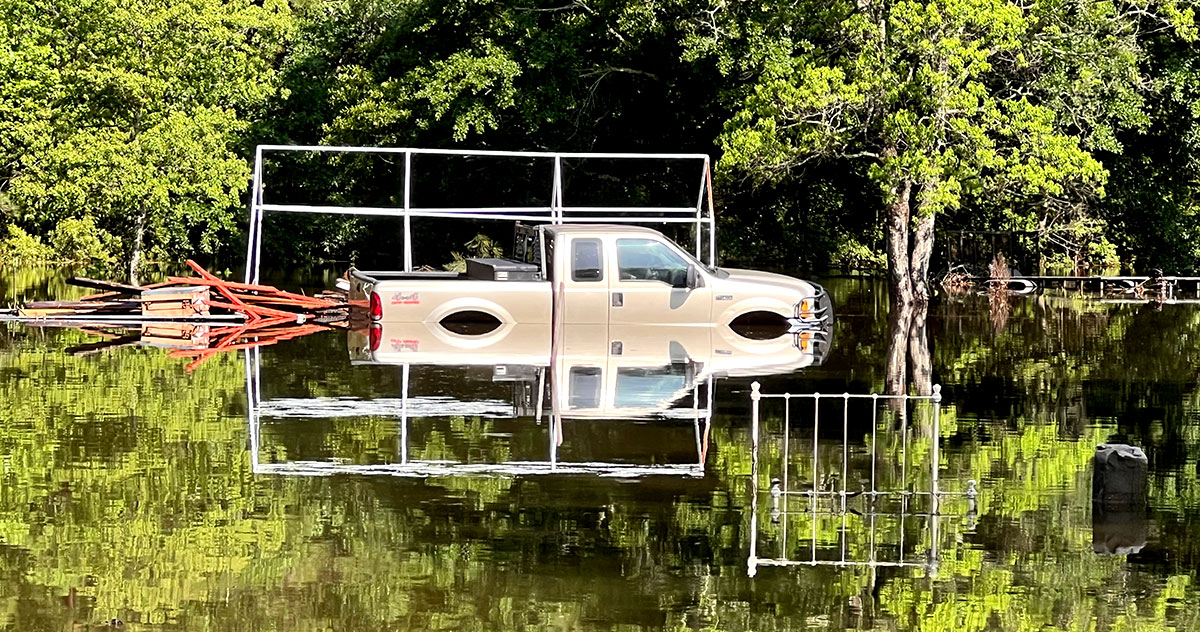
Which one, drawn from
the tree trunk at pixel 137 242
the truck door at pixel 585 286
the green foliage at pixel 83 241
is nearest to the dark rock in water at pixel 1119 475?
the truck door at pixel 585 286

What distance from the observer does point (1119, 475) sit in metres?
11.8

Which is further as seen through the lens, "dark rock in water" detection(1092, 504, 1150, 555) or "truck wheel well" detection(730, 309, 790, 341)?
"truck wheel well" detection(730, 309, 790, 341)

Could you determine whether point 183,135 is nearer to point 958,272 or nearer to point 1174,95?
point 958,272

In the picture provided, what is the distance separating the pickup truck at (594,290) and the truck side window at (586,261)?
0.04 feet

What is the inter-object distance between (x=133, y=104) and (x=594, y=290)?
2428cm

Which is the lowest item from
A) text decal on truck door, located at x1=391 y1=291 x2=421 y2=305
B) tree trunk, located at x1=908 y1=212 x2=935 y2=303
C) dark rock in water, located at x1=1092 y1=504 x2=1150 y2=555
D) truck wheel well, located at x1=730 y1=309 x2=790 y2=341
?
dark rock in water, located at x1=1092 y1=504 x2=1150 y2=555

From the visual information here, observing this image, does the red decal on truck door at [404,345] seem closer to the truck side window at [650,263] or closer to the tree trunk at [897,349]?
the truck side window at [650,263]

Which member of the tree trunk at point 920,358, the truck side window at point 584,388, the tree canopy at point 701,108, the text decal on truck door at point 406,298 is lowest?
the truck side window at point 584,388

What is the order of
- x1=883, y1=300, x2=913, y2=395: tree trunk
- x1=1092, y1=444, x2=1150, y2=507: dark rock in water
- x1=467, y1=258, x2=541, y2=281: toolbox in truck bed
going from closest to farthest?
x1=1092, y1=444, x2=1150, y2=507: dark rock in water → x1=883, y1=300, x2=913, y2=395: tree trunk → x1=467, y1=258, x2=541, y2=281: toolbox in truck bed

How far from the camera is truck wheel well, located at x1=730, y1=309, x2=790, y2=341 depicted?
86.2 ft

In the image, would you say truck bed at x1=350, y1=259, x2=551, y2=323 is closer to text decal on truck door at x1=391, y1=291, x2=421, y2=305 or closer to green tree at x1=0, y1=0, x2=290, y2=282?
text decal on truck door at x1=391, y1=291, x2=421, y2=305

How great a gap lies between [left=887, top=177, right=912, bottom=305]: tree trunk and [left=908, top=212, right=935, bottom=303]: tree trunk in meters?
0.60

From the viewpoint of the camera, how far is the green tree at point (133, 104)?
44.7 meters

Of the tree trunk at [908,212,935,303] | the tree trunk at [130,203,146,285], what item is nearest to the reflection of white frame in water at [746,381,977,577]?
the tree trunk at [908,212,935,303]
